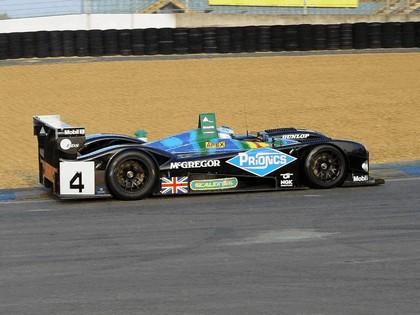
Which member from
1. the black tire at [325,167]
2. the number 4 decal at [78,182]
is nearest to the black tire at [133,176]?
the number 4 decal at [78,182]

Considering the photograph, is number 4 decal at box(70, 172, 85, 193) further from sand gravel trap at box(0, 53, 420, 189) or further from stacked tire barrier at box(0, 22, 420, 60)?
stacked tire barrier at box(0, 22, 420, 60)

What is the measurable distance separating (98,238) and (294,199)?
110 inches

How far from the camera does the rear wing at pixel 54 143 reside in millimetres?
11109

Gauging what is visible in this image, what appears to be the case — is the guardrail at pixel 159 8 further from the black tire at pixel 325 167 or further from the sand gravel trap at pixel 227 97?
the black tire at pixel 325 167

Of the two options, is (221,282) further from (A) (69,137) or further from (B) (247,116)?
(B) (247,116)

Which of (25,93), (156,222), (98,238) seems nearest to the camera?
(98,238)

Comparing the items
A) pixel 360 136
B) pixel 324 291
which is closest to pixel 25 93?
pixel 360 136

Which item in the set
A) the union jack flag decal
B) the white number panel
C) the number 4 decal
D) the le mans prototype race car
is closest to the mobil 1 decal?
the le mans prototype race car

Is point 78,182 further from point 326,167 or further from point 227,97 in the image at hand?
point 227,97

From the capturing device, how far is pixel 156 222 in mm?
9906

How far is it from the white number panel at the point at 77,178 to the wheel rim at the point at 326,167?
2570 mm

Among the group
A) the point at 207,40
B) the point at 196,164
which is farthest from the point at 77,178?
the point at 207,40

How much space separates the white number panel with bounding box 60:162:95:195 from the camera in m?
10.9

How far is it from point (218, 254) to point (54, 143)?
359cm
